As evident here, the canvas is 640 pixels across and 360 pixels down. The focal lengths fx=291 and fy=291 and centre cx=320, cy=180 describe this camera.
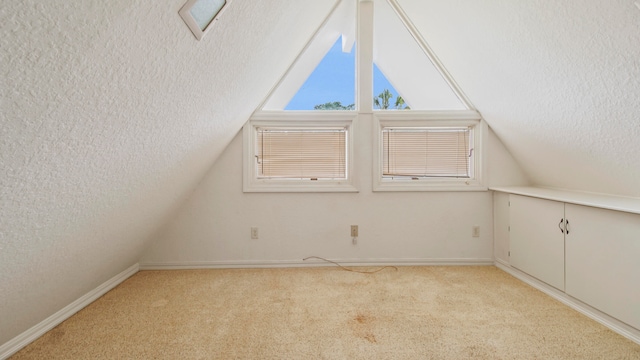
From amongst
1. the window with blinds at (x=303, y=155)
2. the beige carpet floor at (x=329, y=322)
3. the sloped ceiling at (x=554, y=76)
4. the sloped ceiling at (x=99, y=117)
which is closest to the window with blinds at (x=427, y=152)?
the sloped ceiling at (x=554, y=76)

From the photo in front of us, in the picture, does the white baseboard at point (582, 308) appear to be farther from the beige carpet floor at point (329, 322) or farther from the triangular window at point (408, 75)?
the triangular window at point (408, 75)

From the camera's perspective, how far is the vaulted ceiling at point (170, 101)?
81cm

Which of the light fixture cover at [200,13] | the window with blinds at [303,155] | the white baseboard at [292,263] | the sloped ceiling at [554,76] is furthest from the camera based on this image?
the window with blinds at [303,155]

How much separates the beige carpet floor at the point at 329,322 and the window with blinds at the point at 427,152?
103cm

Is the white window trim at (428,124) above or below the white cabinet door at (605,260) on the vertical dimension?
above

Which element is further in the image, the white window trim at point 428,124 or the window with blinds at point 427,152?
the window with blinds at point 427,152

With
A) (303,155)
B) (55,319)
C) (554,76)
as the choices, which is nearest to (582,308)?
(554,76)

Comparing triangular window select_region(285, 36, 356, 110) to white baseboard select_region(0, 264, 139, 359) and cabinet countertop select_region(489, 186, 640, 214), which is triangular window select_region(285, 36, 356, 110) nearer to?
cabinet countertop select_region(489, 186, 640, 214)

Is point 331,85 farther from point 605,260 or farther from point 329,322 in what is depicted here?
point 605,260

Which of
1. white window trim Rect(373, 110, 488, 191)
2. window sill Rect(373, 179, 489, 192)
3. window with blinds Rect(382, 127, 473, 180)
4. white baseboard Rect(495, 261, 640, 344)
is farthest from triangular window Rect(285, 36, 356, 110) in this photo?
white baseboard Rect(495, 261, 640, 344)

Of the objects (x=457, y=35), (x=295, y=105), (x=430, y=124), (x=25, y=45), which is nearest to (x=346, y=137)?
(x=295, y=105)

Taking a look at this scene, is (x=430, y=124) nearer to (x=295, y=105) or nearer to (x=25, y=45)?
(x=295, y=105)

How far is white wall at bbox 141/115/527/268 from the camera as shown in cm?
287

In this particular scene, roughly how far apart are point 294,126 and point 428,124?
135 cm
